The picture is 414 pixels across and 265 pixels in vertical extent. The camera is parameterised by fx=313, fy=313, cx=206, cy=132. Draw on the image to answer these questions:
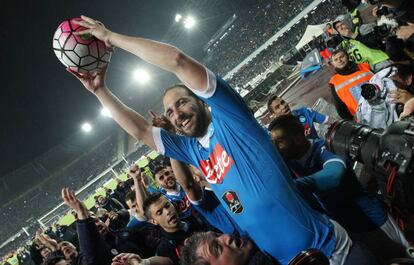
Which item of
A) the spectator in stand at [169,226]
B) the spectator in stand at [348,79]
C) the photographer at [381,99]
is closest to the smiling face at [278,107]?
the spectator in stand at [348,79]

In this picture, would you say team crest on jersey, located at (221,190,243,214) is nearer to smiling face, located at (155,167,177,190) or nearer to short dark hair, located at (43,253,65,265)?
short dark hair, located at (43,253,65,265)

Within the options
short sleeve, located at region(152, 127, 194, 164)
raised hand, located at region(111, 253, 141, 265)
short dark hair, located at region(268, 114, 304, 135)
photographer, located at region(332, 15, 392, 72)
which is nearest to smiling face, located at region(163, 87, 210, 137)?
short sleeve, located at region(152, 127, 194, 164)

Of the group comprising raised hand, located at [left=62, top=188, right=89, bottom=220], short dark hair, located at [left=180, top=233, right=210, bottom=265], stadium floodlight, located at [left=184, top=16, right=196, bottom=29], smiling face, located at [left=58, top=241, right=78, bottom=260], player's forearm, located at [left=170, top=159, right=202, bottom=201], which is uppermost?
stadium floodlight, located at [left=184, top=16, right=196, bottom=29]

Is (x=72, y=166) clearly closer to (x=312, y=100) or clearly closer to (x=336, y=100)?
(x=312, y=100)

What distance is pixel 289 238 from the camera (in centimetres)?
162

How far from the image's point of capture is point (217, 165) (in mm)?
1809

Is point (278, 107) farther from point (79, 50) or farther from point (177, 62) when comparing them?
point (177, 62)

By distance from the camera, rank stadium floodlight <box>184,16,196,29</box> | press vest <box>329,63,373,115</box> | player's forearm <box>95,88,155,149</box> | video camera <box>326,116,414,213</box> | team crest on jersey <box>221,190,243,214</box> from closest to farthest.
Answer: video camera <box>326,116,414,213</box> → team crest on jersey <box>221,190,243,214</box> → player's forearm <box>95,88,155,149</box> → press vest <box>329,63,373,115</box> → stadium floodlight <box>184,16,196,29</box>

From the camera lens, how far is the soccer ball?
7.86ft

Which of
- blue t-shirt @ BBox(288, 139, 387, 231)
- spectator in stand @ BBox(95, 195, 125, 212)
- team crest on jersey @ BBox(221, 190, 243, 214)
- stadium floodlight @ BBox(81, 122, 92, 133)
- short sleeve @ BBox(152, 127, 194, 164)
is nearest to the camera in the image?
team crest on jersey @ BBox(221, 190, 243, 214)

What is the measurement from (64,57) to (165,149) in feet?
3.83

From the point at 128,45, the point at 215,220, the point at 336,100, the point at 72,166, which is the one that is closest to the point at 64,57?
the point at 128,45

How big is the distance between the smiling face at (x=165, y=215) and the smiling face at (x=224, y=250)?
4.87 ft

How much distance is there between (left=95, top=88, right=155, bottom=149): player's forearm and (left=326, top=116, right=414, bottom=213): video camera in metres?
1.25
